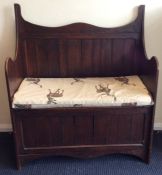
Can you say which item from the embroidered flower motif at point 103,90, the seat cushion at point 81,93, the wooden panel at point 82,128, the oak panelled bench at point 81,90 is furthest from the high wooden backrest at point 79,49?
the wooden panel at point 82,128

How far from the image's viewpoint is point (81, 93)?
1.75 metres

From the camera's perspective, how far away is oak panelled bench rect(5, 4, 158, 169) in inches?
66.7

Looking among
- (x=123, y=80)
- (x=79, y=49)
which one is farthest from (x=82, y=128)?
(x=79, y=49)

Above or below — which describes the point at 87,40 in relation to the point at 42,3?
below

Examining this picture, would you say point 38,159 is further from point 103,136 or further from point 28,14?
point 28,14

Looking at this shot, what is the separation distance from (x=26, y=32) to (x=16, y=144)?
2.57 feet

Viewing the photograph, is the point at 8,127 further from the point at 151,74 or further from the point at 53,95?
the point at 151,74

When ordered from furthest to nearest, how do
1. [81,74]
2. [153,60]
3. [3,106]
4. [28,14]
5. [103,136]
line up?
[3,106] < [81,74] < [28,14] < [103,136] < [153,60]

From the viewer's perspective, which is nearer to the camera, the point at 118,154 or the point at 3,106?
the point at 118,154

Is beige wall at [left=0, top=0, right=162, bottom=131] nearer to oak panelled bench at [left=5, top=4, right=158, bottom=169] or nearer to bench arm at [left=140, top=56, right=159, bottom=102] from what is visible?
oak panelled bench at [left=5, top=4, right=158, bottom=169]

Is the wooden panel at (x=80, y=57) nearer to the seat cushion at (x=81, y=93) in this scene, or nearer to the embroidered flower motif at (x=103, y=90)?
the seat cushion at (x=81, y=93)

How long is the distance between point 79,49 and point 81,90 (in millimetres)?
359

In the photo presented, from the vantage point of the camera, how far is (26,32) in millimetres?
1934

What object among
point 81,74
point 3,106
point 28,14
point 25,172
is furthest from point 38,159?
point 28,14
